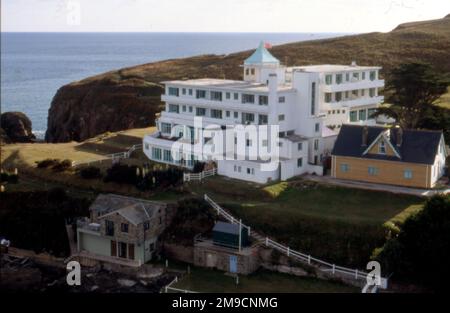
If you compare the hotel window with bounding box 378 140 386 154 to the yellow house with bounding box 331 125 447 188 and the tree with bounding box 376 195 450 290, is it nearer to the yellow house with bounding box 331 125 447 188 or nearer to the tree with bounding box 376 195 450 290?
the yellow house with bounding box 331 125 447 188

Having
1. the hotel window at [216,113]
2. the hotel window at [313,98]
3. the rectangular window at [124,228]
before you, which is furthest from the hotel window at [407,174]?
the rectangular window at [124,228]

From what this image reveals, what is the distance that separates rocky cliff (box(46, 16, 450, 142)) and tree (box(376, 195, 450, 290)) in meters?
49.0

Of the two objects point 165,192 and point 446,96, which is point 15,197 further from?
point 446,96

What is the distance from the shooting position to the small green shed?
39.7 metres

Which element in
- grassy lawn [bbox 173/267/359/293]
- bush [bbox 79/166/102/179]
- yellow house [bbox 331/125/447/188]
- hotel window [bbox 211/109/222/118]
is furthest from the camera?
hotel window [bbox 211/109/222/118]

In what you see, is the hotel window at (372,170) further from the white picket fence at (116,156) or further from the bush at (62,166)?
the bush at (62,166)

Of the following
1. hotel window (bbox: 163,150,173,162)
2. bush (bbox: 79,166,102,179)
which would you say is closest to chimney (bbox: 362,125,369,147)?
hotel window (bbox: 163,150,173,162)

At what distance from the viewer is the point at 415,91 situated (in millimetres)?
51250
